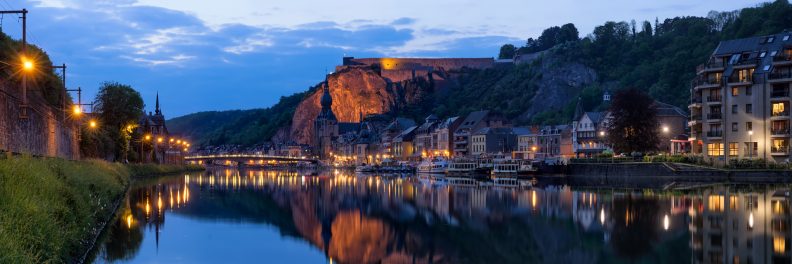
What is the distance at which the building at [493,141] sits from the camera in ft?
436

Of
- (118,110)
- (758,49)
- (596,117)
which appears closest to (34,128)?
(118,110)

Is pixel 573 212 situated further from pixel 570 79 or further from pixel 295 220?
pixel 570 79

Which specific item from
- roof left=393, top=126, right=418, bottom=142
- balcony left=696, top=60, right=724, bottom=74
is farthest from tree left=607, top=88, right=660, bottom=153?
roof left=393, top=126, right=418, bottom=142

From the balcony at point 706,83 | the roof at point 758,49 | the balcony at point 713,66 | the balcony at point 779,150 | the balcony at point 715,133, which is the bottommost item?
the balcony at point 779,150

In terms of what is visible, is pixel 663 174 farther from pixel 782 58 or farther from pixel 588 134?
pixel 588 134

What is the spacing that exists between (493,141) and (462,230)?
10651 centimetres

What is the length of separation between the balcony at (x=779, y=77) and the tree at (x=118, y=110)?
5602 cm

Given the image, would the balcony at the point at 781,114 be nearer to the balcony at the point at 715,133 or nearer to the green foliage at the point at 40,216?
the balcony at the point at 715,133

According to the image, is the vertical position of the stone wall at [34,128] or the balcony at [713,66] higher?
the balcony at [713,66]

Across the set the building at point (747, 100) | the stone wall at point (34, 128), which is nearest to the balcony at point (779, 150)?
the building at point (747, 100)

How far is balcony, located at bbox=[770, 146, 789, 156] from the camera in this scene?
6631 centimetres

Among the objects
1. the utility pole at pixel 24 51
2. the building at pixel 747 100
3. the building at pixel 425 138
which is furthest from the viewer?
the building at pixel 425 138

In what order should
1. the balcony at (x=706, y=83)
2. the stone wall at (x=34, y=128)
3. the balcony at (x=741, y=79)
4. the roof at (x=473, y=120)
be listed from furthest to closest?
1. the roof at (x=473, y=120)
2. the balcony at (x=706, y=83)
3. the balcony at (x=741, y=79)
4. the stone wall at (x=34, y=128)

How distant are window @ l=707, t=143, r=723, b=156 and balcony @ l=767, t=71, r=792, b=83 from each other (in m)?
7.30
